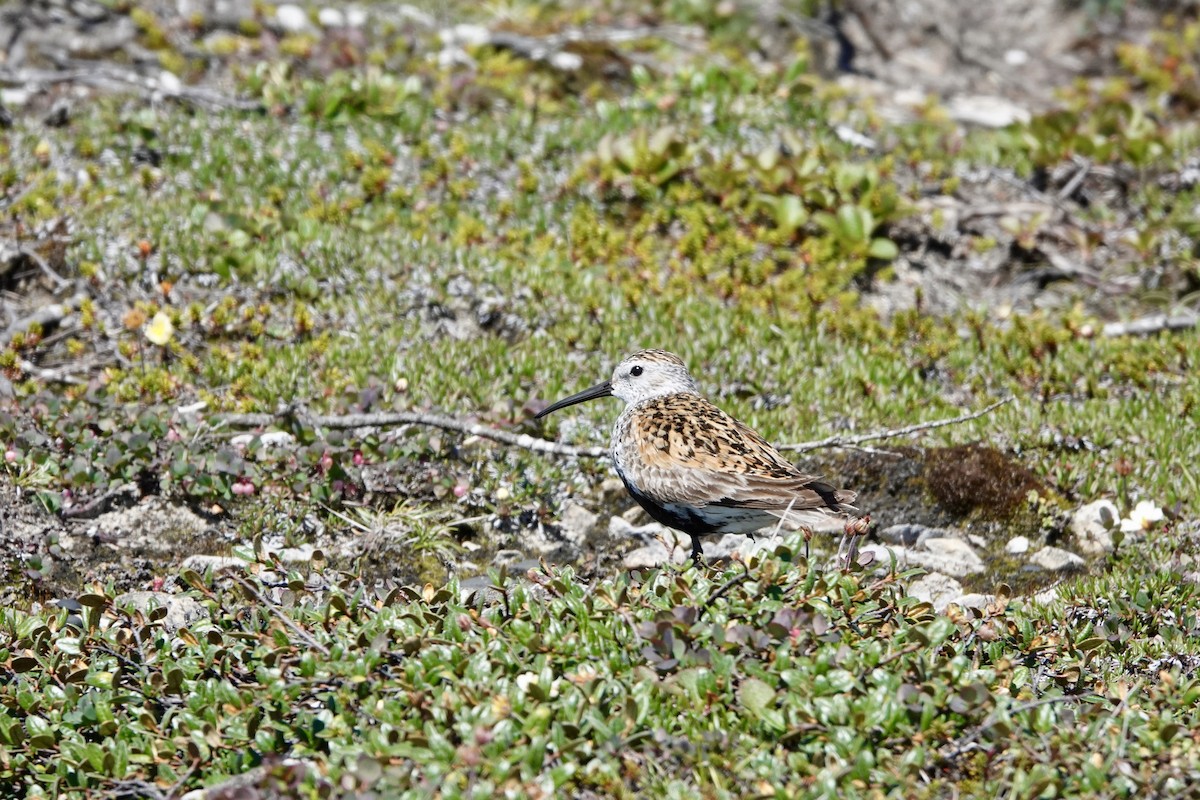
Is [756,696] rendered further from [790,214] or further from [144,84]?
[144,84]

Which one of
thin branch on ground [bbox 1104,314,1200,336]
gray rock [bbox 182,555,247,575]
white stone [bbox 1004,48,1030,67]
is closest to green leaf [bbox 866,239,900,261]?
thin branch on ground [bbox 1104,314,1200,336]

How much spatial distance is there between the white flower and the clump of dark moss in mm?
635

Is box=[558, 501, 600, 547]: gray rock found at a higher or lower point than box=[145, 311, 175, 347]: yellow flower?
lower

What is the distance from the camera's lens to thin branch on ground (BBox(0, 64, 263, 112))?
41.0ft

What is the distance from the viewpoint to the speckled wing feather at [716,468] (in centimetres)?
688

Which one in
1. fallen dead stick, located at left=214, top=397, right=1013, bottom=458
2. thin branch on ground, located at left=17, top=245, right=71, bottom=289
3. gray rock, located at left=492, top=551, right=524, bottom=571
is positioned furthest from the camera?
thin branch on ground, located at left=17, top=245, right=71, bottom=289

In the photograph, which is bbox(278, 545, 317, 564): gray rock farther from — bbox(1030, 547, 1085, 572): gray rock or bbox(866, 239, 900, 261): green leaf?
bbox(866, 239, 900, 261): green leaf

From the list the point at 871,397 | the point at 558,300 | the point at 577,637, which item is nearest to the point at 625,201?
the point at 558,300

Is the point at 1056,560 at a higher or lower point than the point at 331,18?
lower

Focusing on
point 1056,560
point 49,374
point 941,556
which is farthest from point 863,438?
point 49,374

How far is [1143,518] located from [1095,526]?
38 centimetres

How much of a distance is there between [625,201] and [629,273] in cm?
114

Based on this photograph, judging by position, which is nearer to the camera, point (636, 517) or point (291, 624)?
point (291, 624)

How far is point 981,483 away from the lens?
8.48m
